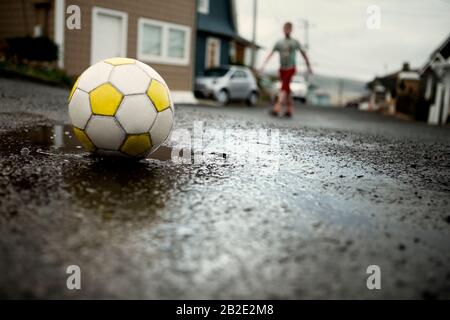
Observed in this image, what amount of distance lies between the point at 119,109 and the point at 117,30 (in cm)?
1359

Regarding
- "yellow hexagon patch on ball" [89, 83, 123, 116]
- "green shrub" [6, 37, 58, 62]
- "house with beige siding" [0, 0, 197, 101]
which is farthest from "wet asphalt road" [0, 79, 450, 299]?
"house with beige siding" [0, 0, 197, 101]

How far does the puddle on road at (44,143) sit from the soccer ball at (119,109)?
0.49 m

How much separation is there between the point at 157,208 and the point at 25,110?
5874mm

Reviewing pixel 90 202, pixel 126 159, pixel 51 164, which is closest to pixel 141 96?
pixel 126 159

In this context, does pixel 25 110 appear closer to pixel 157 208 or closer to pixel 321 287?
pixel 157 208

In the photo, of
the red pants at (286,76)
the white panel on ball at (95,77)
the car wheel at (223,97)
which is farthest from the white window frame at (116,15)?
the white panel on ball at (95,77)

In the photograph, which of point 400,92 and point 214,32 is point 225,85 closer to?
point 214,32

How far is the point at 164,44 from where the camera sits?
693 inches

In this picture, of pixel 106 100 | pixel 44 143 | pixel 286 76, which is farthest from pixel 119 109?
pixel 286 76

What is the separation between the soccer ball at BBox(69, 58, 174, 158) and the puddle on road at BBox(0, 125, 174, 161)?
19.1 inches

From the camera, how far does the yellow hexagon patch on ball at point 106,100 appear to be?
3.56 meters

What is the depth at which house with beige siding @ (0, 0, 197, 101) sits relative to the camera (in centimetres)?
1481

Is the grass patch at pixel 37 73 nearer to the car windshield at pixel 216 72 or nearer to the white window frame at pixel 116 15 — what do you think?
the white window frame at pixel 116 15

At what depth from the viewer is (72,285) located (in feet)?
5.30
